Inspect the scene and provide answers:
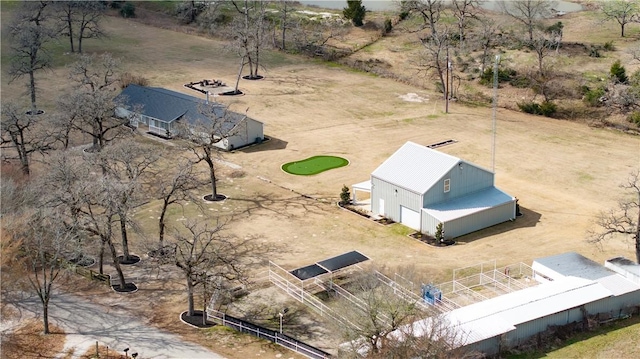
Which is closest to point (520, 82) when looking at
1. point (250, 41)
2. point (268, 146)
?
point (250, 41)

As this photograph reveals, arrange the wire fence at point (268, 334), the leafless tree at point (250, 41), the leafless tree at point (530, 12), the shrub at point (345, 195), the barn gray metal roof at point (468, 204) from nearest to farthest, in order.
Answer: the wire fence at point (268, 334)
the barn gray metal roof at point (468, 204)
the shrub at point (345, 195)
the leafless tree at point (250, 41)
the leafless tree at point (530, 12)

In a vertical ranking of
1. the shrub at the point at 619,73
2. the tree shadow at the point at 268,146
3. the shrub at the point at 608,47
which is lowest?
the tree shadow at the point at 268,146

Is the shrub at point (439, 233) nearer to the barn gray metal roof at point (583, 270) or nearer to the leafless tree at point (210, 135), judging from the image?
the barn gray metal roof at point (583, 270)

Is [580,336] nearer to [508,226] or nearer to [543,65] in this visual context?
[508,226]

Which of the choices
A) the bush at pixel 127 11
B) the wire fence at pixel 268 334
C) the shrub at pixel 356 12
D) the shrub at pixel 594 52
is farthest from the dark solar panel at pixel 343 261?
the bush at pixel 127 11

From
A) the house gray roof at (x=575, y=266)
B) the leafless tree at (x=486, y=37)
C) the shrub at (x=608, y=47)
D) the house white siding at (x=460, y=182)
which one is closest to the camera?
the house gray roof at (x=575, y=266)

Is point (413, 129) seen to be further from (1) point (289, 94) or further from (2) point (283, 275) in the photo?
(2) point (283, 275)
